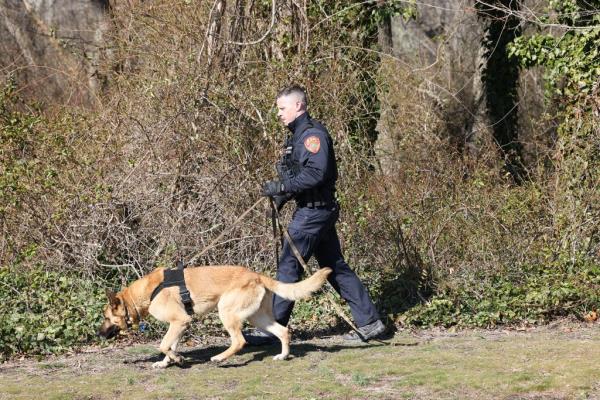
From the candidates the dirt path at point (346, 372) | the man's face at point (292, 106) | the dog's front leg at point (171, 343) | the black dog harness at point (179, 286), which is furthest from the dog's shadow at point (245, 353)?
the man's face at point (292, 106)

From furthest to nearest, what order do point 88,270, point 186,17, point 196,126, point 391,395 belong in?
point 186,17 → point 196,126 → point 88,270 → point 391,395

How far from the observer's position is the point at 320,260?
823 centimetres

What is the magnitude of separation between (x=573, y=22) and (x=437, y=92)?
20.2ft

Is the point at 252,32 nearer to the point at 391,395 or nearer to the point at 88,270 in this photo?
the point at 88,270

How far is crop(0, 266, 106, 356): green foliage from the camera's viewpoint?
820 cm

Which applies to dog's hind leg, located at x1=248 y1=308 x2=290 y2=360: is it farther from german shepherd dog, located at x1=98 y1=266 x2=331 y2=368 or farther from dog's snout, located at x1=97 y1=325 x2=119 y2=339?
dog's snout, located at x1=97 y1=325 x2=119 y2=339

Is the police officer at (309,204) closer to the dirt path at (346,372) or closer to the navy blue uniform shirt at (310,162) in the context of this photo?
the navy blue uniform shirt at (310,162)

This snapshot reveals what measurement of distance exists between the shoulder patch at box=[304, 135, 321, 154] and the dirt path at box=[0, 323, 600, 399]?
181 centimetres

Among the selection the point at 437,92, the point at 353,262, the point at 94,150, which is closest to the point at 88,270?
the point at 94,150

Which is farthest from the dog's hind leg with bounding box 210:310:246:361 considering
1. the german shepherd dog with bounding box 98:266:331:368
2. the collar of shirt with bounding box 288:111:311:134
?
the collar of shirt with bounding box 288:111:311:134

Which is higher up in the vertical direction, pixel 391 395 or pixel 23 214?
pixel 23 214

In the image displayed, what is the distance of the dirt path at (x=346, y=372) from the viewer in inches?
257

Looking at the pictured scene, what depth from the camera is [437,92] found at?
17219 millimetres

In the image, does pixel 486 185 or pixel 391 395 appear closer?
pixel 391 395
